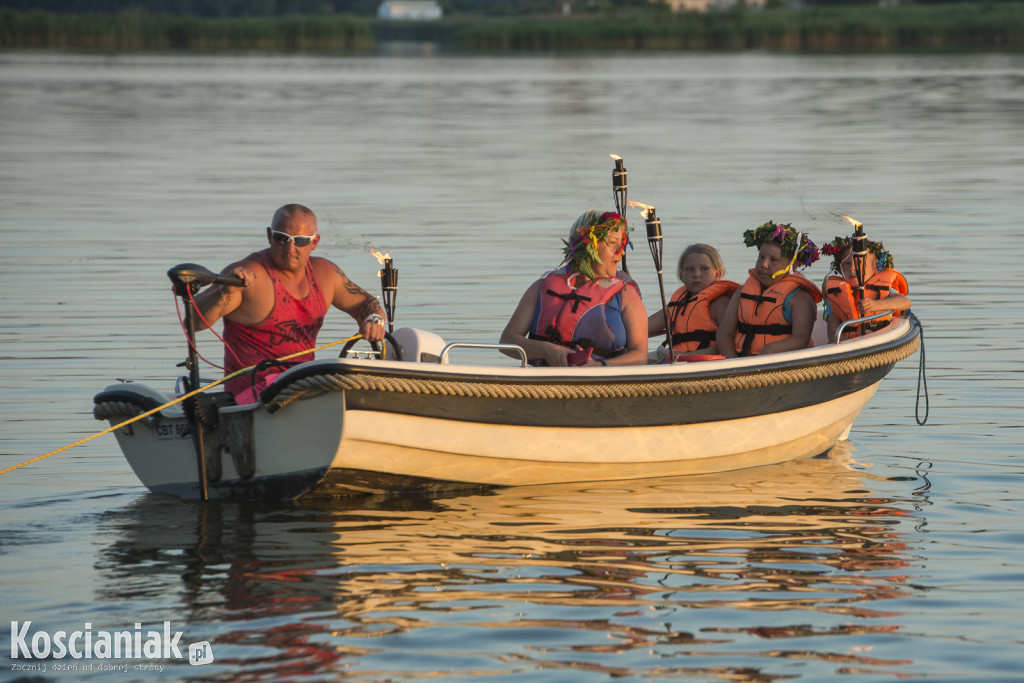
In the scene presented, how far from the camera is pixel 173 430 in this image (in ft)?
22.9

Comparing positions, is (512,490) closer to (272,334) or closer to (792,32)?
(272,334)

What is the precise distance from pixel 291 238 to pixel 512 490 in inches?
64.2

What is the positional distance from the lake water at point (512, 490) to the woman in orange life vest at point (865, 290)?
2.23ft

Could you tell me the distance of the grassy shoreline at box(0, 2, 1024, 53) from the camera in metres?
56.9

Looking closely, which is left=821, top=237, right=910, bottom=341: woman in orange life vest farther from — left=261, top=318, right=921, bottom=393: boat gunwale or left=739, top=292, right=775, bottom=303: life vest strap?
left=739, top=292, right=775, bottom=303: life vest strap

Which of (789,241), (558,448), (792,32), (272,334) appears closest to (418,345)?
(272,334)

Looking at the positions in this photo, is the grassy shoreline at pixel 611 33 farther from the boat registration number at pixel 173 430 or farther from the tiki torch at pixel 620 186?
the boat registration number at pixel 173 430

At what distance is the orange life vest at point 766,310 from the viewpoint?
8102 millimetres

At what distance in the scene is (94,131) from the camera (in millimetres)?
29438

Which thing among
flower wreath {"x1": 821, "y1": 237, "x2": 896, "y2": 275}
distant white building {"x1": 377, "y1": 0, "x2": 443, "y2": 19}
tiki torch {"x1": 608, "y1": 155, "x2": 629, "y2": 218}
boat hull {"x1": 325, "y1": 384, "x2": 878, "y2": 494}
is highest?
distant white building {"x1": 377, "y1": 0, "x2": 443, "y2": 19}

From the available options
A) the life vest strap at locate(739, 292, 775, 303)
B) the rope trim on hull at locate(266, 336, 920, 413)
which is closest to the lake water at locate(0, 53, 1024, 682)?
the rope trim on hull at locate(266, 336, 920, 413)

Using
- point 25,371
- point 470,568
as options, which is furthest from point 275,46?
point 470,568

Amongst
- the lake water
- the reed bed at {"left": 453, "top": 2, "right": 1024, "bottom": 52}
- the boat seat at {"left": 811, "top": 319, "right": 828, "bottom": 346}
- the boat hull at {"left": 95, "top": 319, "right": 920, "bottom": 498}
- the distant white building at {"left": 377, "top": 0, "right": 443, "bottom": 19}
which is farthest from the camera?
the distant white building at {"left": 377, "top": 0, "right": 443, "bottom": 19}

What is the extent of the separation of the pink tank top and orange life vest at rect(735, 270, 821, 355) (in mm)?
2360
